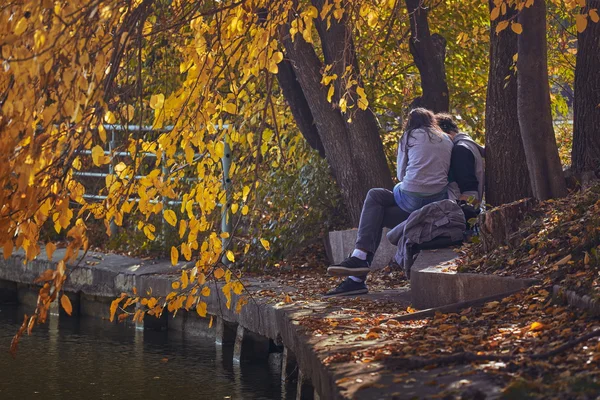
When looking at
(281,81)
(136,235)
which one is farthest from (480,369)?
(136,235)

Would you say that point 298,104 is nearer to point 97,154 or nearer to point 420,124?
point 420,124

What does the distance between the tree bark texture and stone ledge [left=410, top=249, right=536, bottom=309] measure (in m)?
3.19

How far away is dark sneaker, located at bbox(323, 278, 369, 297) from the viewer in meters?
7.67

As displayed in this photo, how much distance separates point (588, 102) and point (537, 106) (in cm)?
56

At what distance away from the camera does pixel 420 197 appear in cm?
805

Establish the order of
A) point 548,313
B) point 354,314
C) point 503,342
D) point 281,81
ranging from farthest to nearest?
1. point 281,81
2. point 354,314
3. point 548,313
4. point 503,342

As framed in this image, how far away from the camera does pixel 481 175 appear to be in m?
8.19

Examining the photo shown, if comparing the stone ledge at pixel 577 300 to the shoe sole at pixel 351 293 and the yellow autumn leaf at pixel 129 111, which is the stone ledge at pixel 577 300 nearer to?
the yellow autumn leaf at pixel 129 111

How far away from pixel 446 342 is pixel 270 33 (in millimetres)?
1810

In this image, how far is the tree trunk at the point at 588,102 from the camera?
767cm

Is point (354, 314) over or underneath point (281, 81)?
underneath

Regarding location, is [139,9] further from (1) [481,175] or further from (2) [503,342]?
(1) [481,175]

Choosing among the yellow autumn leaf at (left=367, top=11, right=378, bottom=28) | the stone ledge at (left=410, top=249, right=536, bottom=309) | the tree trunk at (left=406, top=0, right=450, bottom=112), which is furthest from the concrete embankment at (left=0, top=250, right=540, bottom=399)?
the tree trunk at (left=406, top=0, right=450, bottom=112)

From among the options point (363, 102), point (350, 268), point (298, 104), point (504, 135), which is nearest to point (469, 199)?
point (504, 135)
